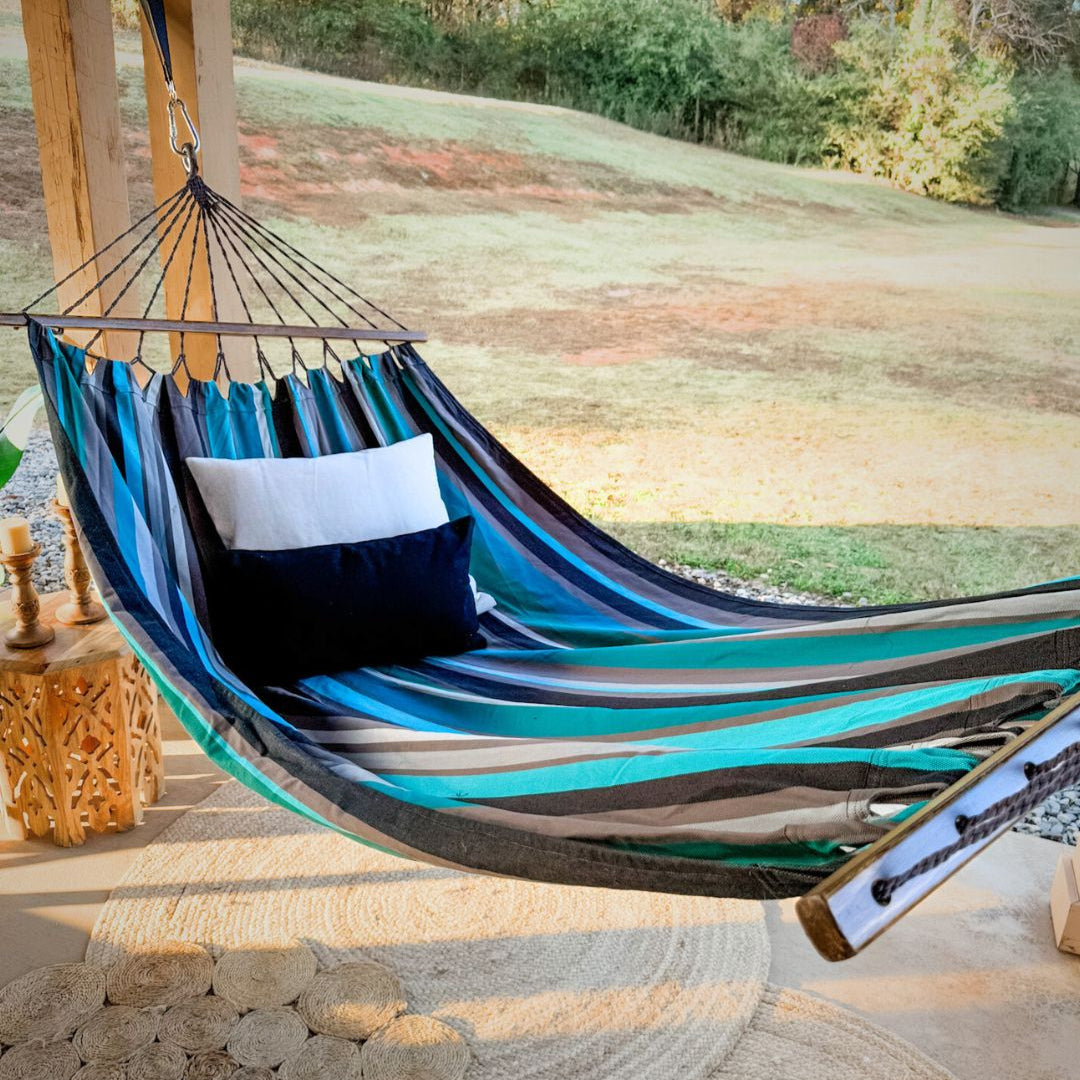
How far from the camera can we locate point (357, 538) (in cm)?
185

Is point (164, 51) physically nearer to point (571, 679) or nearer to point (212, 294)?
point (212, 294)

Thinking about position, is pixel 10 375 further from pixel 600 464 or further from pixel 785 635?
pixel 785 635

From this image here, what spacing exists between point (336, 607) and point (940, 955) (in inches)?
45.1

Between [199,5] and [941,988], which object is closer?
[941,988]

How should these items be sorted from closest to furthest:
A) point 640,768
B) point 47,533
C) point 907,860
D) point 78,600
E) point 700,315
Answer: point 907,860 → point 640,768 → point 78,600 → point 47,533 → point 700,315

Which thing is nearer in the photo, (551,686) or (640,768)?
(640,768)

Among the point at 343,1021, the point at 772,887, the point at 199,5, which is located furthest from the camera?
the point at 199,5

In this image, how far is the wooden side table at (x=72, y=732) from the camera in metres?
1.69

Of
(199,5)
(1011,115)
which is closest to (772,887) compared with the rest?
(199,5)

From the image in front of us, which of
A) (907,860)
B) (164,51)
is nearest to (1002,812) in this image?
(907,860)

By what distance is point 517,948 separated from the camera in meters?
1.59

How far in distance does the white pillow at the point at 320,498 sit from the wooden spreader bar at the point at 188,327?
9.7 inches

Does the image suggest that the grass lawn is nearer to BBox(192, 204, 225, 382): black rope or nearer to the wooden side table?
BBox(192, 204, 225, 382): black rope

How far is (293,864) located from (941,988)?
1095 millimetres
